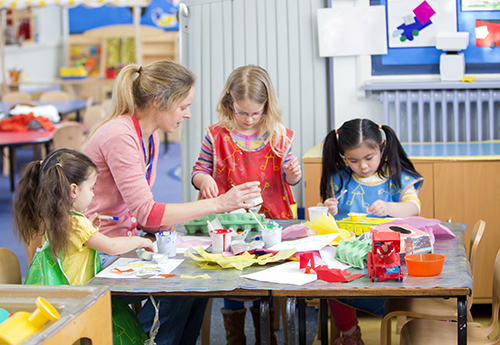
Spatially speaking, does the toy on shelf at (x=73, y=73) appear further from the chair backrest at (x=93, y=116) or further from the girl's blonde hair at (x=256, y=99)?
the girl's blonde hair at (x=256, y=99)

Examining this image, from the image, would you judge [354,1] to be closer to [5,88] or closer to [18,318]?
[18,318]

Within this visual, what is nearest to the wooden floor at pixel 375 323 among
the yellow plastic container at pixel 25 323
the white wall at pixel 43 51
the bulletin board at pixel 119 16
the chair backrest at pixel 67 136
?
the yellow plastic container at pixel 25 323

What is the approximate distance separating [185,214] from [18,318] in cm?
88

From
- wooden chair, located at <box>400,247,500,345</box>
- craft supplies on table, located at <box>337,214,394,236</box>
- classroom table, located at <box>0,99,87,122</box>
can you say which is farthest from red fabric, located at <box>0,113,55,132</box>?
wooden chair, located at <box>400,247,500,345</box>

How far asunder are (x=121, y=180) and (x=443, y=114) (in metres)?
2.28

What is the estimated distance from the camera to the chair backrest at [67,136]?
4859 mm

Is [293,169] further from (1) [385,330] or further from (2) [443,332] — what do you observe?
(2) [443,332]

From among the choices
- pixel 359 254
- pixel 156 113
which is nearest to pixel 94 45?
pixel 156 113

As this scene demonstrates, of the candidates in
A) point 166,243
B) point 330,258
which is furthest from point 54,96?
point 330,258

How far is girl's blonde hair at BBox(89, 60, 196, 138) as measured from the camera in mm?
2023

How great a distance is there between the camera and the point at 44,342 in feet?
3.45

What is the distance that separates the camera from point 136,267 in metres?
1.71

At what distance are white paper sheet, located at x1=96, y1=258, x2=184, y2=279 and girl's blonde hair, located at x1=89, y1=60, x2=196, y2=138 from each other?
22.9 inches

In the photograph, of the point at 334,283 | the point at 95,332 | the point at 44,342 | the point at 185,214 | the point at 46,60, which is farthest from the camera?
the point at 46,60
